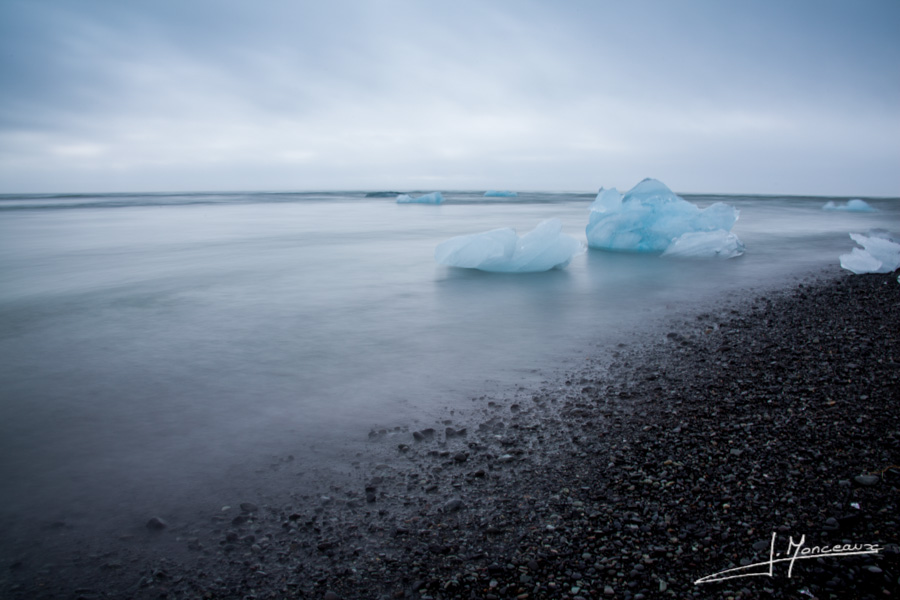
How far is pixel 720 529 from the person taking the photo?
6.14ft

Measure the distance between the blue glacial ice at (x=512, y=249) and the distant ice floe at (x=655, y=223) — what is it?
2730 millimetres

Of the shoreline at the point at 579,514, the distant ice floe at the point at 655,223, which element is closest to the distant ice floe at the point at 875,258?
the distant ice floe at the point at 655,223

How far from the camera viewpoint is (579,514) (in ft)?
6.62

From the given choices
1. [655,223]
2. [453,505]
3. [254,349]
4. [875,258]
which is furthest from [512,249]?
[453,505]

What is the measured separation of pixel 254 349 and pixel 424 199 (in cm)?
3518

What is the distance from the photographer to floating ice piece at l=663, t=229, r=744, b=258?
9805 millimetres

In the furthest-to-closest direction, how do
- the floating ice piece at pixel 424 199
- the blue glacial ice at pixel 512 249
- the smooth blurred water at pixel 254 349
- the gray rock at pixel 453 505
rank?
the floating ice piece at pixel 424 199
the blue glacial ice at pixel 512 249
the smooth blurred water at pixel 254 349
the gray rock at pixel 453 505

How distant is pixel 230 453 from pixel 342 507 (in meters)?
0.87

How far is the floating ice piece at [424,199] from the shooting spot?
35.6 m

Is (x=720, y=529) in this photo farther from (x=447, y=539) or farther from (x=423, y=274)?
(x=423, y=274)

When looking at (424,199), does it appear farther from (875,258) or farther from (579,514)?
(579,514)

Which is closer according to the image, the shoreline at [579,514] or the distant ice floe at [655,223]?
the shoreline at [579,514]

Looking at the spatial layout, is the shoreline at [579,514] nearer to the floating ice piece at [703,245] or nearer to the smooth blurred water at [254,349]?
the smooth blurred water at [254,349]
